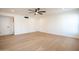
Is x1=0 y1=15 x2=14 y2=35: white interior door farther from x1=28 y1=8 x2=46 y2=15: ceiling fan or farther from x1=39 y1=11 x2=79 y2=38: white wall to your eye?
x1=39 y1=11 x2=79 y2=38: white wall

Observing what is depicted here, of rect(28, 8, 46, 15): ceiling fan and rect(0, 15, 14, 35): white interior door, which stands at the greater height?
rect(28, 8, 46, 15): ceiling fan

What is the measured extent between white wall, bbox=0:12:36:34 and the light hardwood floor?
0.13 metres

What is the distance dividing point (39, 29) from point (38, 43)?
36 centimetres

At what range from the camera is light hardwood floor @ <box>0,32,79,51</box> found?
7.25 ft

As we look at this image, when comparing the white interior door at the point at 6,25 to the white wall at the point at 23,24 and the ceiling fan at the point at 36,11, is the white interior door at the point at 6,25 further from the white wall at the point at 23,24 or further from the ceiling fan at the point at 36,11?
the ceiling fan at the point at 36,11

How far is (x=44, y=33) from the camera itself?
2.35m

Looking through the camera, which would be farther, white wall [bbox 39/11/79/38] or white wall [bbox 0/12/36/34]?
white wall [bbox 0/12/36/34]

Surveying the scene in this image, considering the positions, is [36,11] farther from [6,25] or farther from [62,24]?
[6,25]

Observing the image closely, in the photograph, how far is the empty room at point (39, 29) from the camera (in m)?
2.23

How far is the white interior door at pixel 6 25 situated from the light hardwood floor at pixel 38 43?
0.42 ft

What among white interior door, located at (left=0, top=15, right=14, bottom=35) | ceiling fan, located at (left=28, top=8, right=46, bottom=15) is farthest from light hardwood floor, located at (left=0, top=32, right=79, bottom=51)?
ceiling fan, located at (left=28, top=8, right=46, bottom=15)
